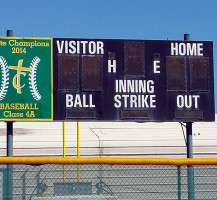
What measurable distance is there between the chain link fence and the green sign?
5.61 m

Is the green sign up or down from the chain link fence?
up

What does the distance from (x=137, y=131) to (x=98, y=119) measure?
1423 centimetres

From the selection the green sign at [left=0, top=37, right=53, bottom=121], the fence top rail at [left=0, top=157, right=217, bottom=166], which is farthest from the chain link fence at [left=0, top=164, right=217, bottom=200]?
the green sign at [left=0, top=37, right=53, bottom=121]

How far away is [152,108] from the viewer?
466 inches

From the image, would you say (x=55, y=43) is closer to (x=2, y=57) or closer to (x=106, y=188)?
(x=2, y=57)

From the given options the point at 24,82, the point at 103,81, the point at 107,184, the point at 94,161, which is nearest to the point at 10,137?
the point at 24,82

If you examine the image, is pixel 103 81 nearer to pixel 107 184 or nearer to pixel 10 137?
pixel 10 137

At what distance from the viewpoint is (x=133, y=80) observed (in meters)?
11.8

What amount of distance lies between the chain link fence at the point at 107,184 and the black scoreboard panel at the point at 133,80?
564 centimetres

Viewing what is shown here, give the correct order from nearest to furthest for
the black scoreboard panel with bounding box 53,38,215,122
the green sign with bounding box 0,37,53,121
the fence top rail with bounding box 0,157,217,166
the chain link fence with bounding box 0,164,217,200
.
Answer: the fence top rail with bounding box 0,157,217,166 < the chain link fence with bounding box 0,164,217,200 < the green sign with bounding box 0,37,53,121 < the black scoreboard panel with bounding box 53,38,215,122

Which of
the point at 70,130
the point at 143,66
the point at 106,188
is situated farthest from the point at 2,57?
the point at 70,130

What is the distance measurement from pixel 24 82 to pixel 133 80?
2.22m

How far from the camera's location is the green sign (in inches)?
452

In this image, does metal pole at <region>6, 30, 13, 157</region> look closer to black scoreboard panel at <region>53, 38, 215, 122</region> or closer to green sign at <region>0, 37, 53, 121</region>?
green sign at <region>0, 37, 53, 121</region>
